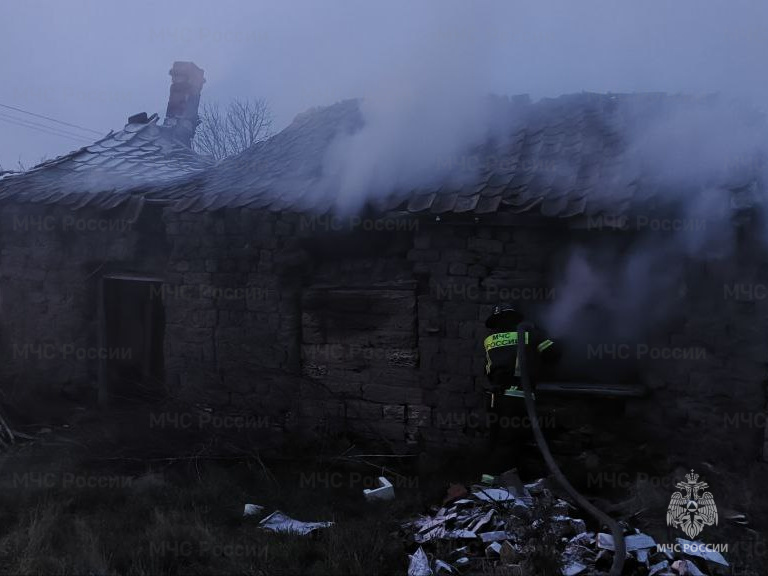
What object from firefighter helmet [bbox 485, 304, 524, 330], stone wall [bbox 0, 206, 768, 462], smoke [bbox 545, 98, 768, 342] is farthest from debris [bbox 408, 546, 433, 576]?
smoke [bbox 545, 98, 768, 342]

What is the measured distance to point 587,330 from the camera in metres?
6.30

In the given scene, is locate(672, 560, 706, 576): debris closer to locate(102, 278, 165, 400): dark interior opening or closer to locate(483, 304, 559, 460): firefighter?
locate(483, 304, 559, 460): firefighter

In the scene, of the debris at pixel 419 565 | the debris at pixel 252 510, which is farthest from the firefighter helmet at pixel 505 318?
the debris at pixel 252 510

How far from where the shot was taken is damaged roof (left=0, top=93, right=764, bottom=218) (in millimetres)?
5941

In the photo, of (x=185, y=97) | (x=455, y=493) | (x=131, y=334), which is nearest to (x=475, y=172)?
(x=455, y=493)

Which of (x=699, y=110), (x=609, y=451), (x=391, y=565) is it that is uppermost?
(x=699, y=110)

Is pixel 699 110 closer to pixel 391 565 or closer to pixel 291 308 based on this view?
pixel 291 308

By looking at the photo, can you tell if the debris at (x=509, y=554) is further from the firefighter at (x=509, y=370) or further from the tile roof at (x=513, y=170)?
the tile roof at (x=513, y=170)

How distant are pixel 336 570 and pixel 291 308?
351 cm

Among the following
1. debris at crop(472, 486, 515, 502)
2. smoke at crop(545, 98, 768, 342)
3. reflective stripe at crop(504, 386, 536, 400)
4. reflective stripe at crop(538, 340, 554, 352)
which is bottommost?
debris at crop(472, 486, 515, 502)

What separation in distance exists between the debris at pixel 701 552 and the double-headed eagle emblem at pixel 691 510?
0.23m

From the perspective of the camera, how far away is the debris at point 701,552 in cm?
432

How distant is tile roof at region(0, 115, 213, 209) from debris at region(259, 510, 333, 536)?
15.2 ft

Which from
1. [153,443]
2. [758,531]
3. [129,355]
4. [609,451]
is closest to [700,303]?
[609,451]
